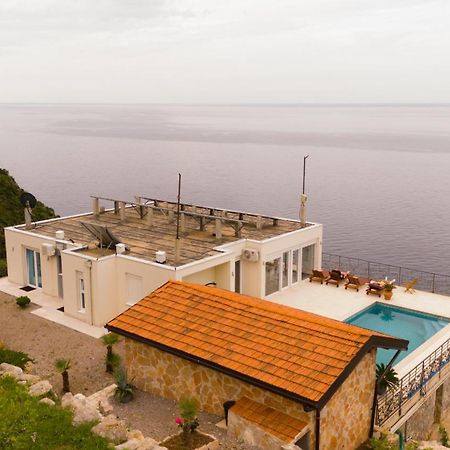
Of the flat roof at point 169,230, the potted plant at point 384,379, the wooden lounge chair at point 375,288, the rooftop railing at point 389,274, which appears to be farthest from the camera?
the rooftop railing at point 389,274

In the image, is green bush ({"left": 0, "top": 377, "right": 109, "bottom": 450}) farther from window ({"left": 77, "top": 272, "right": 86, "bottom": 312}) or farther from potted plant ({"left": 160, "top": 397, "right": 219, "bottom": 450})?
window ({"left": 77, "top": 272, "right": 86, "bottom": 312})

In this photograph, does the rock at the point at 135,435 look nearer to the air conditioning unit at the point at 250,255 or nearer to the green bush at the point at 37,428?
the green bush at the point at 37,428

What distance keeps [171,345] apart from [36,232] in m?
13.4

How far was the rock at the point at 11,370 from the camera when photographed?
14164 mm

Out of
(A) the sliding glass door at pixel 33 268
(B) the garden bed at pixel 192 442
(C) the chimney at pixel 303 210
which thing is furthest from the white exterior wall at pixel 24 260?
(B) the garden bed at pixel 192 442

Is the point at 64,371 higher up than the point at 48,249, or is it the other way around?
the point at 48,249

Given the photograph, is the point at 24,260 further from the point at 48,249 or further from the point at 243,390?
the point at 243,390

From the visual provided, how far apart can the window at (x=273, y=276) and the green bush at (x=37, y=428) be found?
1310 cm

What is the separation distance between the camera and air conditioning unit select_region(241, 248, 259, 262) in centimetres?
2256

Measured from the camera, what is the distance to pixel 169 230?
2502 centimetres

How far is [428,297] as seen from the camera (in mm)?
24547

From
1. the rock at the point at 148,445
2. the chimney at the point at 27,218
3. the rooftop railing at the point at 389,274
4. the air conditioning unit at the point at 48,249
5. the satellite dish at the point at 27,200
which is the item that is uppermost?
the satellite dish at the point at 27,200

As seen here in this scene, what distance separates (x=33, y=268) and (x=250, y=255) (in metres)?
9.56

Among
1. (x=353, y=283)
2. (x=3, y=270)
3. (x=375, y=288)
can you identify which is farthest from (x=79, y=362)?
(x=353, y=283)
